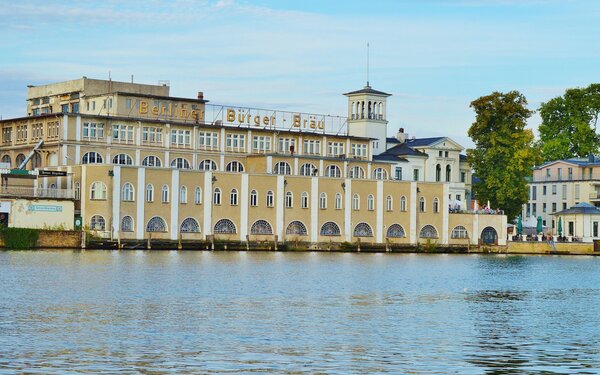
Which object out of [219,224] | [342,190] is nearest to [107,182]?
[219,224]

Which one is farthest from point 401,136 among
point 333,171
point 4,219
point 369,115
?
point 4,219

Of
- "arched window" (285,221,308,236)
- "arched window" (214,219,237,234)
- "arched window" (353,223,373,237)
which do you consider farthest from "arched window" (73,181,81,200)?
"arched window" (353,223,373,237)

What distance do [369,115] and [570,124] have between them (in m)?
27.3

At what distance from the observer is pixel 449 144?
152m

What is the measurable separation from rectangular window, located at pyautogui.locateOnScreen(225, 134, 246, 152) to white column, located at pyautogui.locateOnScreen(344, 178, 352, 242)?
12.0 m

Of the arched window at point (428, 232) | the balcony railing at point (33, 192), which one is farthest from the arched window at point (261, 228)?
the arched window at point (428, 232)

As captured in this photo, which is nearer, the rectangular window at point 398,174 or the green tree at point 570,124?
the rectangular window at point 398,174

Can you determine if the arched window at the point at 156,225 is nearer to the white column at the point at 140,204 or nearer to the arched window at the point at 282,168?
the white column at the point at 140,204

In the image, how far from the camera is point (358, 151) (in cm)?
14012

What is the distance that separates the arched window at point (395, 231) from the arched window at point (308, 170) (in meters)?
9.76

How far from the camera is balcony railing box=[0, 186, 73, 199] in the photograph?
107375 mm

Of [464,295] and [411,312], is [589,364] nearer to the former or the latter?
[411,312]

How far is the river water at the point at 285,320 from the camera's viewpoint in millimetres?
34969

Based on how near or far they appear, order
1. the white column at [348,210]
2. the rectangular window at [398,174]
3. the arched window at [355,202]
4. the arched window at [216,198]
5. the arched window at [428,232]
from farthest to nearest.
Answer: the rectangular window at [398,174] → the arched window at [428,232] → the arched window at [355,202] → the white column at [348,210] → the arched window at [216,198]
